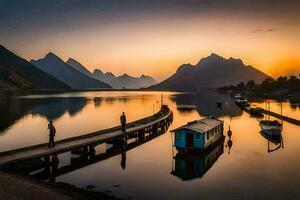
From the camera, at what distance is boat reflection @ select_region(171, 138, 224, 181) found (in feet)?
125

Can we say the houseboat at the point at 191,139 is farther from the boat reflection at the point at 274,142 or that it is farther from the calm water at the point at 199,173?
the boat reflection at the point at 274,142

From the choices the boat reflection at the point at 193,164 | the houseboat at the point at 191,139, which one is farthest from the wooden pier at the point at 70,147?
the boat reflection at the point at 193,164

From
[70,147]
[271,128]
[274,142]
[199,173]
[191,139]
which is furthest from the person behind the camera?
[271,128]

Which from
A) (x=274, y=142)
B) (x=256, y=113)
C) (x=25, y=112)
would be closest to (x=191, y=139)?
(x=274, y=142)

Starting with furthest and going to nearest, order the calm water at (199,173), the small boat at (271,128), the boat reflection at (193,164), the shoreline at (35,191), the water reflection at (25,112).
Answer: the water reflection at (25,112) < the small boat at (271,128) < the boat reflection at (193,164) < the calm water at (199,173) < the shoreline at (35,191)

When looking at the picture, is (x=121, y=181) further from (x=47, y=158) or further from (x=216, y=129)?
(x=216, y=129)

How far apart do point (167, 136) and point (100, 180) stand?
33291mm

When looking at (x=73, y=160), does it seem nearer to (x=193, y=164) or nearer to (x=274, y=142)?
(x=193, y=164)

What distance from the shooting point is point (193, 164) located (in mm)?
42250

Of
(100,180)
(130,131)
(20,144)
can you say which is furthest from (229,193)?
(20,144)

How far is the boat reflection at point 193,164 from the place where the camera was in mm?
38094

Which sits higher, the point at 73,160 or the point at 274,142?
the point at 73,160

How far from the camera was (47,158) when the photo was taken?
37.0m

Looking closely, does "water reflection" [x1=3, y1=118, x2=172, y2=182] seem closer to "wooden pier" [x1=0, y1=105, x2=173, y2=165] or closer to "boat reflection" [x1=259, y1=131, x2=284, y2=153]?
"wooden pier" [x1=0, y1=105, x2=173, y2=165]
